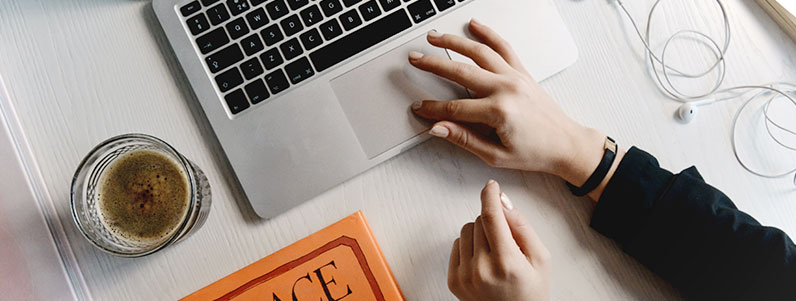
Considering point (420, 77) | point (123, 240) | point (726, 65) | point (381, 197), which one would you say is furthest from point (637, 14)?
point (123, 240)

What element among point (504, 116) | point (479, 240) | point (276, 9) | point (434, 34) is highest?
point (276, 9)

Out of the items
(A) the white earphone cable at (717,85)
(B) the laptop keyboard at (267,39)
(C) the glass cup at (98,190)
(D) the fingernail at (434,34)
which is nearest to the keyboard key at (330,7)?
(B) the laptop keyboard at (267,39)

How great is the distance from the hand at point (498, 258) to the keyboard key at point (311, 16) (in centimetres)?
26

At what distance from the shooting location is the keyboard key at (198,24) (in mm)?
570

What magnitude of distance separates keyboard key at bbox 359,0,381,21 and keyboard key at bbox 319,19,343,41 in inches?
1.2

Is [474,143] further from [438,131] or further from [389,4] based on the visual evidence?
[389,4]

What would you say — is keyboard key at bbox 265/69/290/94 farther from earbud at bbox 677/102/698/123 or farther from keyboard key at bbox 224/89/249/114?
earbud at bbox 677/102/698/123

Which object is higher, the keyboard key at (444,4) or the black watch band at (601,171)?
the keyboard key at (444,4)

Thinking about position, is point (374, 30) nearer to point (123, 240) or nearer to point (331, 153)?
point (331, 153)

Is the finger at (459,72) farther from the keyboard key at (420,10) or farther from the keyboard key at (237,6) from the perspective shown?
the keyboard key at (237,6)

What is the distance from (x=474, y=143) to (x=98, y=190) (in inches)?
15.8

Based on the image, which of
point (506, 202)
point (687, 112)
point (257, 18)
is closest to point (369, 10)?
point (257, 18)

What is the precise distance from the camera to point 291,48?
57 centimetres

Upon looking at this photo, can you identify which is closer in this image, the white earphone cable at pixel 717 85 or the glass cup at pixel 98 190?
the glass cup at pixel 98 190
